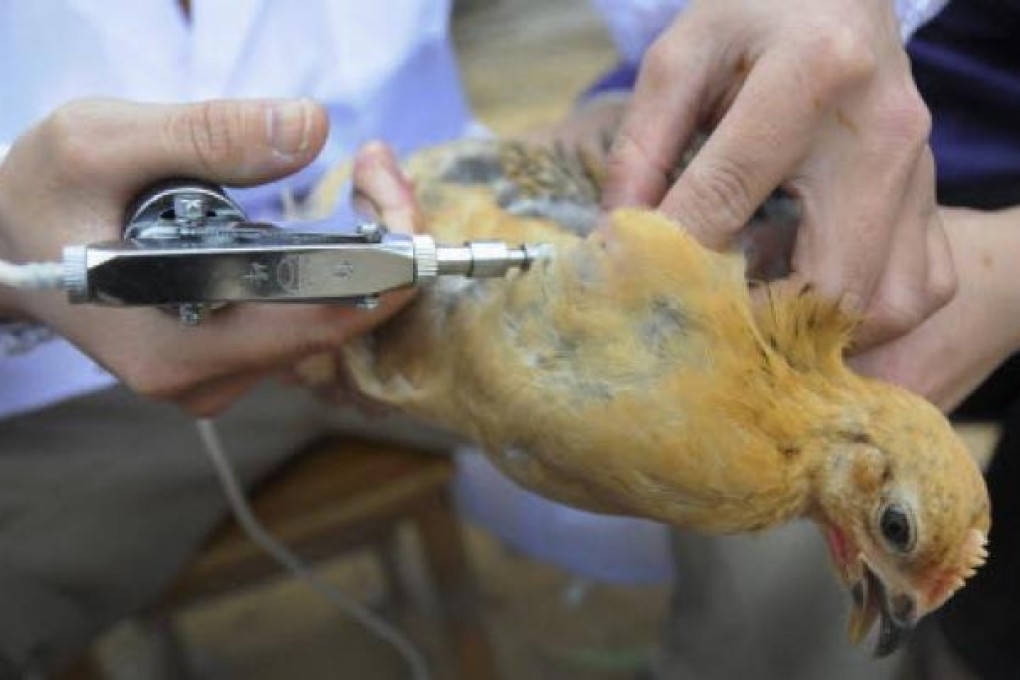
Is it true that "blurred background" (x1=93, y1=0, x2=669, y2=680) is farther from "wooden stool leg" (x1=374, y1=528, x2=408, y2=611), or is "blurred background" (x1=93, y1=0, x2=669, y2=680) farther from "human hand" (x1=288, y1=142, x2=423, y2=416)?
"human hand" (x1=288, y1=142, x2=423, y2=416)

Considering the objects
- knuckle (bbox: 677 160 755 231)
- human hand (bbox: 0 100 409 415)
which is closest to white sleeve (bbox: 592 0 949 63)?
knuckle (bbox: 677 160 755 231)

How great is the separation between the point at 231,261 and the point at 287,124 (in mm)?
169

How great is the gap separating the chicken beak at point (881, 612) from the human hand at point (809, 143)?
0.69ft

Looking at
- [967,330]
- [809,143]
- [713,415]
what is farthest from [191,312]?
[967,330]

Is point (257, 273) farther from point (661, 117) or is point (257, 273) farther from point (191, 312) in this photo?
point (661, 117)

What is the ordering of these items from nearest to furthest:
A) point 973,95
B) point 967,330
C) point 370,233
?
point 370,233
point 967,330
point 973,95

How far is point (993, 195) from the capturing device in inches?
50.7

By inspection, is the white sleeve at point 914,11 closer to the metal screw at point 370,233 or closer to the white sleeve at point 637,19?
the white sleeve at point 637,19

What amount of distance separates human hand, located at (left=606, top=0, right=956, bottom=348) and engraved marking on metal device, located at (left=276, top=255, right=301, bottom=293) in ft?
1.08

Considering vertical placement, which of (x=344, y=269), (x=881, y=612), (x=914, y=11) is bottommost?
(x=881, y=612)

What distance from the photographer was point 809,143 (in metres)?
1.00

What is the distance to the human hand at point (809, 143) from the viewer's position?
3.20 feet

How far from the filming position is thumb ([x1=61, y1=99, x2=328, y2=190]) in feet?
2.92

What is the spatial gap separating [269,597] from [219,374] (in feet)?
4.94
